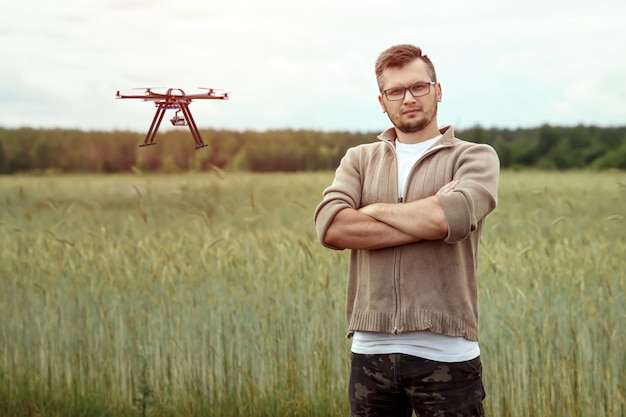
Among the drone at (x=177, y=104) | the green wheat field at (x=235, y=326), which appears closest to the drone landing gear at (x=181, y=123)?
the drone at (x=177, y=104)

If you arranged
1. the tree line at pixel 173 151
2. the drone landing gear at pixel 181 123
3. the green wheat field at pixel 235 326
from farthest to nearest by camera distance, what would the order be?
the tree line at pixel 173 151
the green wheat field at pixel 235 326
the drone landing gear at pixel 181 123

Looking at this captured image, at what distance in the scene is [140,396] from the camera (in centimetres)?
413

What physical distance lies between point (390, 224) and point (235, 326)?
2.16 meters

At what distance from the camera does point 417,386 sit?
84.7 inches

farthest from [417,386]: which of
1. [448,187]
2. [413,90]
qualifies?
[413,90]

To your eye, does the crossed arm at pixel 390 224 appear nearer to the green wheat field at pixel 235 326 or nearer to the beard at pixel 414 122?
the beard at pixel 414 122

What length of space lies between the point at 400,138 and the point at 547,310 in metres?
2.03

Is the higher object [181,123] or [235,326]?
[181,123]

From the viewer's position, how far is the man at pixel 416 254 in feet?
7.05

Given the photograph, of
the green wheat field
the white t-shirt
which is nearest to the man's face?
the white t-shirt

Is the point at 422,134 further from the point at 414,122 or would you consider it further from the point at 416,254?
the point at 416,254

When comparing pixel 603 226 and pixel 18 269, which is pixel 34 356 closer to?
→ pixel 18 269

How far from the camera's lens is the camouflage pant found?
7.01ft

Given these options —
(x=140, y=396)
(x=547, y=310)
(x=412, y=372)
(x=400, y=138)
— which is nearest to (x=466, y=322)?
(x=412, y=372)
